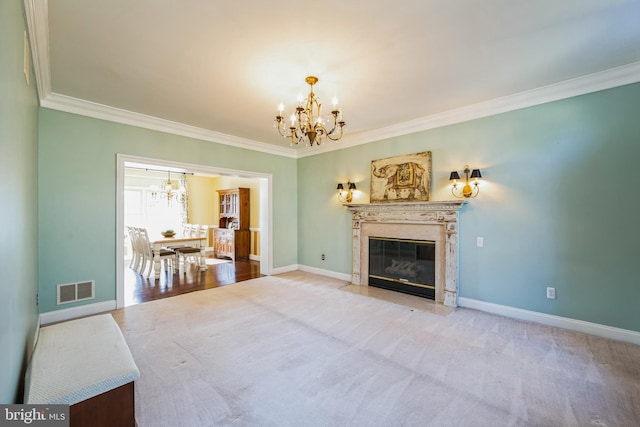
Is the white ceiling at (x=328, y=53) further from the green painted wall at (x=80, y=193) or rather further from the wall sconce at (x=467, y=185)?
the wall sconce at (x=467, y=185)

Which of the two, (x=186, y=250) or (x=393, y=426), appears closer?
(x=393, y=426)

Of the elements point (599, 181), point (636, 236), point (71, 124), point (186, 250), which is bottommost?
point (186, 250)

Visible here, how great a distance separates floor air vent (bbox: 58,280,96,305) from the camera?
332 centimetres

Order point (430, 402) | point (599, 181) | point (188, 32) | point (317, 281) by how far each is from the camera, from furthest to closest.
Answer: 1. point (317, 281)
2. point (599, 181)
3. point (188, 32)
4. point (430, 402)

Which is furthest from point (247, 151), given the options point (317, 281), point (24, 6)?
point (24, 6)

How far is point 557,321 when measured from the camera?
3080 mm

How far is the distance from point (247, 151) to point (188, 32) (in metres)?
3.20

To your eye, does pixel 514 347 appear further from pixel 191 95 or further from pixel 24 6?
pixel 24 6

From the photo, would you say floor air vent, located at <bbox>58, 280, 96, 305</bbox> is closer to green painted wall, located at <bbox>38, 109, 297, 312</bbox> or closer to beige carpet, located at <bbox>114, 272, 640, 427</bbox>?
green painted wall, located at <bbox>38, 109, 297, 312</bbox>

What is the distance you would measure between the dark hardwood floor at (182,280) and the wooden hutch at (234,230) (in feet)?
2.94

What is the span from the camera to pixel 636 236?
270 centimetres

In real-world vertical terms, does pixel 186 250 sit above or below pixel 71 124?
below

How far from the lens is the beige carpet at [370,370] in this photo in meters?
1.76

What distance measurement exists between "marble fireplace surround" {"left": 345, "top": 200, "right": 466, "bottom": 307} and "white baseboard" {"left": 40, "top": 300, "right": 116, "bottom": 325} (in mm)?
3762
